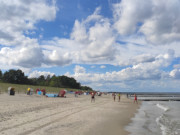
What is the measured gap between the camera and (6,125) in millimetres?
8305

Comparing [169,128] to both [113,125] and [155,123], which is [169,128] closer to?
[155,123]

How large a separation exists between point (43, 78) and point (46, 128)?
138 m

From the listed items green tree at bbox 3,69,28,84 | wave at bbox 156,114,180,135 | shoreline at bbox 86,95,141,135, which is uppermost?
green tree at bbox 3,69,28,84

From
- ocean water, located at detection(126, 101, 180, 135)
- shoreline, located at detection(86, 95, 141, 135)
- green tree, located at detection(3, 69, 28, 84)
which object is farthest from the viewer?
green tree, located at detection(3, 69, 28, 84)

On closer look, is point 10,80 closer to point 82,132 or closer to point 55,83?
point 55,83

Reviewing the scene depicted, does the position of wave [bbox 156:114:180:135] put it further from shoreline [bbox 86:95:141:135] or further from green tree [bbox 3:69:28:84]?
green tree [bbox 3:69:28:84]

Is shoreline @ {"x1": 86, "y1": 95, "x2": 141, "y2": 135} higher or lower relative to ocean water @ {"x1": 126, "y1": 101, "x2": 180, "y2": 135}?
higher

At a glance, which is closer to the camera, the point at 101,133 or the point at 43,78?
the point at 101,133

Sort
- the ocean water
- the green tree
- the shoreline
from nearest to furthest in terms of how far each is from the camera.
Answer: the shoreline
the ocean water
the green tree

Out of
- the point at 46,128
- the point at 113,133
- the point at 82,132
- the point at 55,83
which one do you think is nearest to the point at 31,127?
the point at 46,128

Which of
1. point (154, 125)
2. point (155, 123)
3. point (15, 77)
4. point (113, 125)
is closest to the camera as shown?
point (113, 125)

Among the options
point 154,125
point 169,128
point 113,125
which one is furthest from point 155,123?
point 113,125

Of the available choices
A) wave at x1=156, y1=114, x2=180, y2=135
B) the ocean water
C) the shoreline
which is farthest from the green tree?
wave at x1=156, y1=114, x2=180, y2=135

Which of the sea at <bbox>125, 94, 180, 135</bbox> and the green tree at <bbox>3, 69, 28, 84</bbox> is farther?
the green tree at <bbox>3, 69, 28, 84</bbox>
